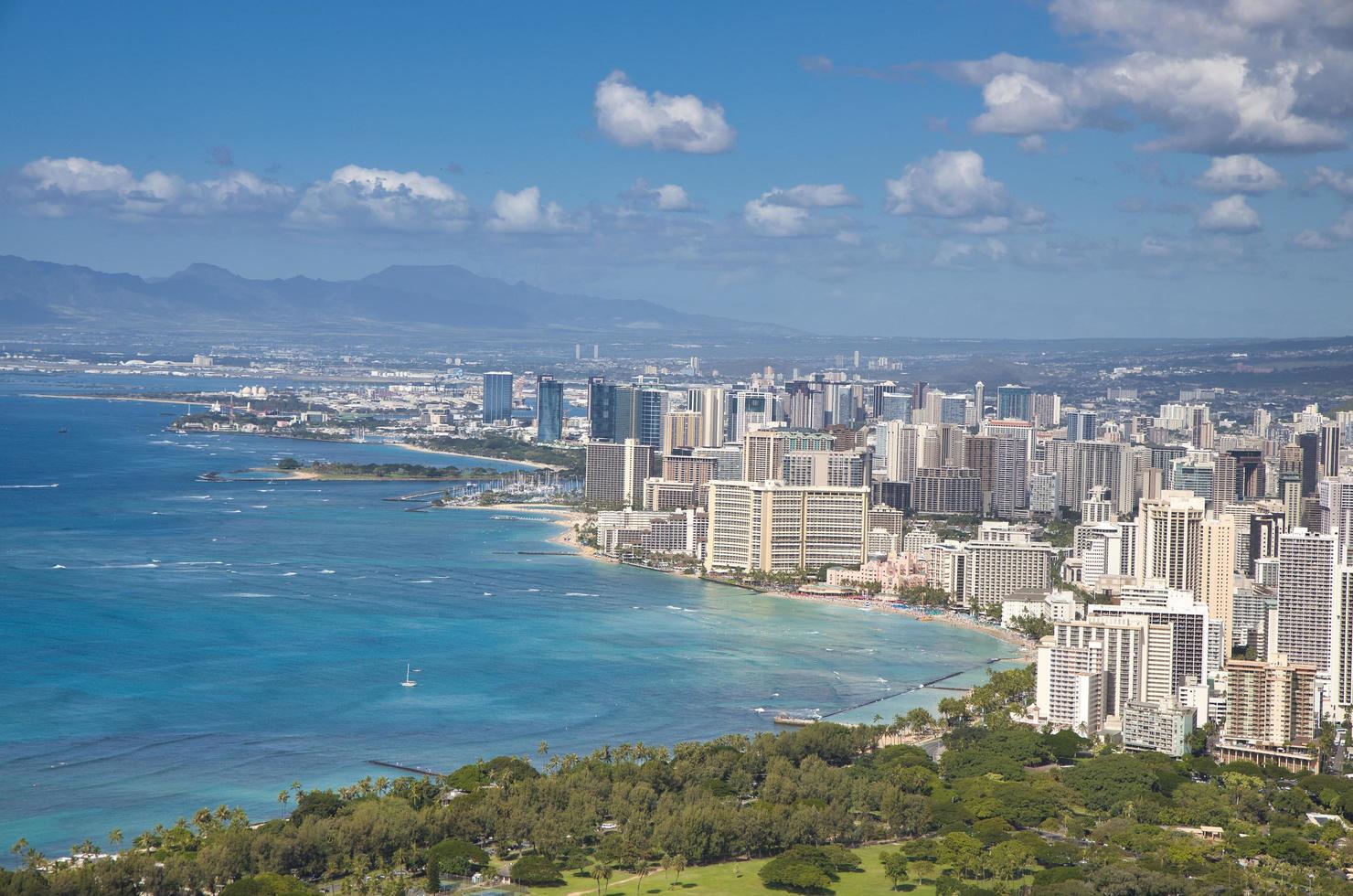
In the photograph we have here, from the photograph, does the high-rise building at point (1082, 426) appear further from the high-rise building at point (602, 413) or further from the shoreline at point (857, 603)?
the shoreline at point (857, 603)

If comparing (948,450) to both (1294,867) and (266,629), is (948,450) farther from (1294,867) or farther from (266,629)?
(1294,867)

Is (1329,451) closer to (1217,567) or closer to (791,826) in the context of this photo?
(1217,567)

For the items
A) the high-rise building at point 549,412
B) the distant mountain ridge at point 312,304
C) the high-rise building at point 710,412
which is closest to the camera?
the high-rise building at point 710,412

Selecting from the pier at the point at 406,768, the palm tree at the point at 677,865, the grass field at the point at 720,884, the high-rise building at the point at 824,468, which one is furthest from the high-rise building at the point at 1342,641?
the high-rise building at the point at 824,468

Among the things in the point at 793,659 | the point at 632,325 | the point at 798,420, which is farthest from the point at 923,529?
the point at 632,325

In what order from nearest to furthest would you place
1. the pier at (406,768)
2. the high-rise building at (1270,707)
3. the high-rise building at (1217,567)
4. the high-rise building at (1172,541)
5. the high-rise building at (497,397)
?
the pier at (406,768) < the high-rise building at (1270,707) < the high-rise building at (1217,567) < the high-rise building at (1172,541) < the high-rise building at (497,397)

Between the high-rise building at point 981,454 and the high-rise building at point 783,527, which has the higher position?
the high-rise building at point 981,454

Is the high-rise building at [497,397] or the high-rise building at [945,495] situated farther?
the high-rise building at [497,397]
